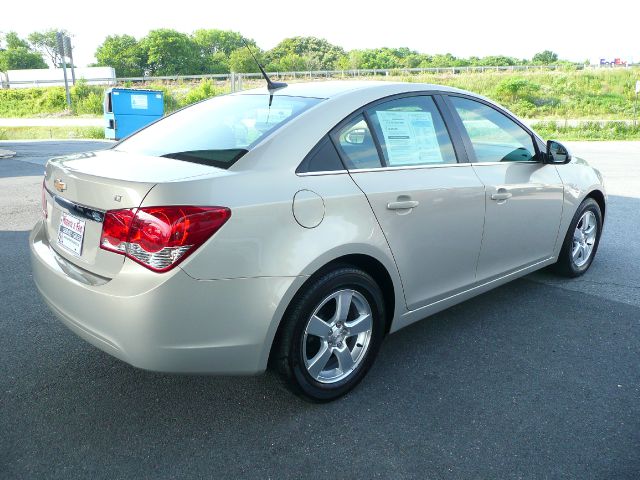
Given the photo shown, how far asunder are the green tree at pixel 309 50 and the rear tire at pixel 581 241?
96635mm

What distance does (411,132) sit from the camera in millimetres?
3135

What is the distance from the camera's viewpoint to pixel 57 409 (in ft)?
8.81

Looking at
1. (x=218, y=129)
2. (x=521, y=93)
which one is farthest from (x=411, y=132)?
(x=521, y=93)

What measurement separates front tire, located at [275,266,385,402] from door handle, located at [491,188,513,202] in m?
1.09

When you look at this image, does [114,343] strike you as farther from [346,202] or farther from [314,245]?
[346,202]

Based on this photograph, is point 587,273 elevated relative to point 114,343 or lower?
lower

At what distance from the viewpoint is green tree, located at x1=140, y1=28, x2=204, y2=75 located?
100m

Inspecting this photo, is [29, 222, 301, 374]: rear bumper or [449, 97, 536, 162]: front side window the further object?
[449, 97, 536, 162]: front side window

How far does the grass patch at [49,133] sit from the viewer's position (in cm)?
2292

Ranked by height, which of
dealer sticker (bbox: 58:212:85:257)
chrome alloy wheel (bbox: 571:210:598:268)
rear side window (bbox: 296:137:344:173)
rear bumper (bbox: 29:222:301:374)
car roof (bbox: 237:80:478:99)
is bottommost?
chrome alloy wheel (bbox: 571:210:598:268)

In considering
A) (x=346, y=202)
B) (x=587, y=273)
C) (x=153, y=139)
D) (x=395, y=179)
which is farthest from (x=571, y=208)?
(x=153, y=139)

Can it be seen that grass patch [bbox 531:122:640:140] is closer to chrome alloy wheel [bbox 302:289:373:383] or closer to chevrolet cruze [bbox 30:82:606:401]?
chevrolet cruze [bbox 30:82:606:401]

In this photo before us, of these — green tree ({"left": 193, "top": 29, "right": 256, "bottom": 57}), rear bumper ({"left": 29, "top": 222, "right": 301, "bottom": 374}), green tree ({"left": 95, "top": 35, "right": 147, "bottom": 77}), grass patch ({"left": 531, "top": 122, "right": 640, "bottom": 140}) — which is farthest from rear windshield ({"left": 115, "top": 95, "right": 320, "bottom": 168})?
green tree ({"left": 193, "top": 29, "right": 256, "bottom": 57})

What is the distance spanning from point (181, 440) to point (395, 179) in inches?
64.2
